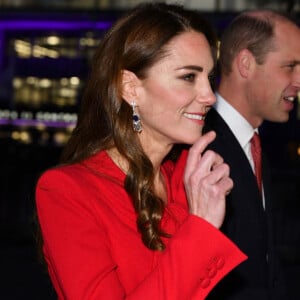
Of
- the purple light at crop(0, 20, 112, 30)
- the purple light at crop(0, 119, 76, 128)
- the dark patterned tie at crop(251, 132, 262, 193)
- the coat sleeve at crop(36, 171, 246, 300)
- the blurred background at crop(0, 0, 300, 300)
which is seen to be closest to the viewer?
the coat sleeve at crop(36, 171, 246, 300)

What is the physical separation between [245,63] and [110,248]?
56.9 inches

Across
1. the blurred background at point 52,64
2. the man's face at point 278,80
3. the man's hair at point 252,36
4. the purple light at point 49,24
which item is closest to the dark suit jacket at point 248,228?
the man's face at point 278,80

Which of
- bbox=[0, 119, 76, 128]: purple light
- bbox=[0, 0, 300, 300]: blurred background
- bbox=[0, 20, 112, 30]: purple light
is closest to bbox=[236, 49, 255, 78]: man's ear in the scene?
bbox=[0, 0, 300, 300]: blurred background

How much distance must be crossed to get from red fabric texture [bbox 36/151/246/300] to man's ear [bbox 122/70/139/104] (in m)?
0.20

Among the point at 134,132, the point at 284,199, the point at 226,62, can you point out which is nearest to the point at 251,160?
the point at 226,62

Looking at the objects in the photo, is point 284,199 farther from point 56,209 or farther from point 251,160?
point 56,209

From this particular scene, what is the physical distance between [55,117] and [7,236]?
39.7ft

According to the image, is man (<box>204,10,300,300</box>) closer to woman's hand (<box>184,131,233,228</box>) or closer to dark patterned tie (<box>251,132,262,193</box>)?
dark patterned tie (<box>251,132,262,193</box>)

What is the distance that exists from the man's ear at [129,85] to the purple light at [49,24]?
18.9m

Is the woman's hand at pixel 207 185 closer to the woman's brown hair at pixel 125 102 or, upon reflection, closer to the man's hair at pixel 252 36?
the woman's brown hair at pixel 125 102

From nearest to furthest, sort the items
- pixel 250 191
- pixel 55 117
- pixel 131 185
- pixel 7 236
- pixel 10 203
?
pixel 131 185 → pixel 250 191 → pixel 7 236 → pixel 10 203 → pixel 55 117

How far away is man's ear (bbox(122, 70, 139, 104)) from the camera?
1740 mm

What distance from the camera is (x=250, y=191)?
242 cm

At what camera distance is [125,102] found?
1.77 metres
